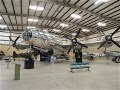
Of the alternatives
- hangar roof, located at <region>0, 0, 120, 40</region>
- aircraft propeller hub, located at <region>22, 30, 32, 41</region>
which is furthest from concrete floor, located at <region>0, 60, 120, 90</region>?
hangar roof, located at <region>0, 0, 120, 40</region>

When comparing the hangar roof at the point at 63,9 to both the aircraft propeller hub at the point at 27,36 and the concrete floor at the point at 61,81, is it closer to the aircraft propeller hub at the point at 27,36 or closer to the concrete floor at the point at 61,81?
the aircraft propeller hub at the point at 27,36

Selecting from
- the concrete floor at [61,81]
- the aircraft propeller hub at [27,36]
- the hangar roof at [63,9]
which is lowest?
the concrete floor at [61,81]

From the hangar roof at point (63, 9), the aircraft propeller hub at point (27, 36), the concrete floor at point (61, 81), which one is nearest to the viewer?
the concrete floor at point (61, 81)

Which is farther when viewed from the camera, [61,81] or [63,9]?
[63,9]

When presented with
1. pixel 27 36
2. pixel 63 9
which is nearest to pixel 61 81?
pixel 27 36

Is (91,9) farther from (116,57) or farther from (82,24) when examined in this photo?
(116,57)

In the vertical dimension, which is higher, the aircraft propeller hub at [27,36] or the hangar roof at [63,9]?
the hangar roof at [63,9]

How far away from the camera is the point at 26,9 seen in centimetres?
1942

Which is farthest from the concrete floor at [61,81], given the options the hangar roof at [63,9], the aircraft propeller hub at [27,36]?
the hangar roof at [63,9]

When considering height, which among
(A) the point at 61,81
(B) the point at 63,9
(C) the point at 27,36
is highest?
(B) the point at 63,9

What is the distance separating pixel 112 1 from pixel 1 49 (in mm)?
27121

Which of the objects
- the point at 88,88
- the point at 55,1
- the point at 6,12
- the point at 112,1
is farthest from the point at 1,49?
the point at 88,88

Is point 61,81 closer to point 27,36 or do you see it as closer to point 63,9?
point 27,36

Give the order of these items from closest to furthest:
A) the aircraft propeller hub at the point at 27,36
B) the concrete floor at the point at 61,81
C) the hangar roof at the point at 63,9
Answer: the concrete floor at the point at 61,81, the aircraft propeller hub at the point at 27,36, the hangar roof at the point at 63,9
